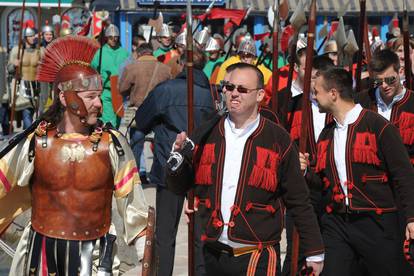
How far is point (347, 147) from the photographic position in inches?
232

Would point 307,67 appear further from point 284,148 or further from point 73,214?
point 73,214

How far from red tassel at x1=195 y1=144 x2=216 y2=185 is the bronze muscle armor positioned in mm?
463

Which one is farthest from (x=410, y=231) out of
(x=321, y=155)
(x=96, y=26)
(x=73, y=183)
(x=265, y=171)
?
(x=96, y=26)

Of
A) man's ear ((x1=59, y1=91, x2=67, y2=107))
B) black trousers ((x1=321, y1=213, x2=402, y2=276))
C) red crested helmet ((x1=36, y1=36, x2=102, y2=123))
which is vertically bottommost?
black trousers ((x1=321, y1=213, x2=402, y2=276))

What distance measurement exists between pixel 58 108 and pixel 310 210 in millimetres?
1330

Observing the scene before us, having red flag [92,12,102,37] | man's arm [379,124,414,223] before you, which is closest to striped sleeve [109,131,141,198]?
man's arm [379,124,414,223]

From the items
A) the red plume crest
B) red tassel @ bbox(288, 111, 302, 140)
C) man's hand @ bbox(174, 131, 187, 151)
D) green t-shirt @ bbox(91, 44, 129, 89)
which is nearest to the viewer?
man's hand @ bbox(174, 131, 187, 151)

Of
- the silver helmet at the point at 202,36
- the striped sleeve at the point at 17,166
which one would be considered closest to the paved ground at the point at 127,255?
the striped sleeve at the point at 17,166

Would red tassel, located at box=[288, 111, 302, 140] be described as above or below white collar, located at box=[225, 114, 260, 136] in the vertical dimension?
below

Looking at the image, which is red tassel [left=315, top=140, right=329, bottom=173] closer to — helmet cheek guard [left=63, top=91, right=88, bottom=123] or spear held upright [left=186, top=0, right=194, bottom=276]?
spear held upright [left=186, top=0, right=194, bottom=276]

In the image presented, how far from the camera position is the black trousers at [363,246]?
5.84m

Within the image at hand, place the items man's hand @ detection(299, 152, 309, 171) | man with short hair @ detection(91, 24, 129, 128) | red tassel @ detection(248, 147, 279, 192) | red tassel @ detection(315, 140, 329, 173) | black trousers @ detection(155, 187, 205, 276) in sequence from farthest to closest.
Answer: man with short hair @ detection(91, 24, 129, 128)
black trousers @ detection(155, 187, 205, 276)
red tassel @ detection(315, 140, 329, 173)
man's hand @ detection(299, 152, 309, 171)
red tassel @ detection(248, 147, 279, 192)

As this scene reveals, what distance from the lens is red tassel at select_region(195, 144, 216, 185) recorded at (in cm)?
506

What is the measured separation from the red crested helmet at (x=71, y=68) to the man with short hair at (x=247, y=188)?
63 cm
